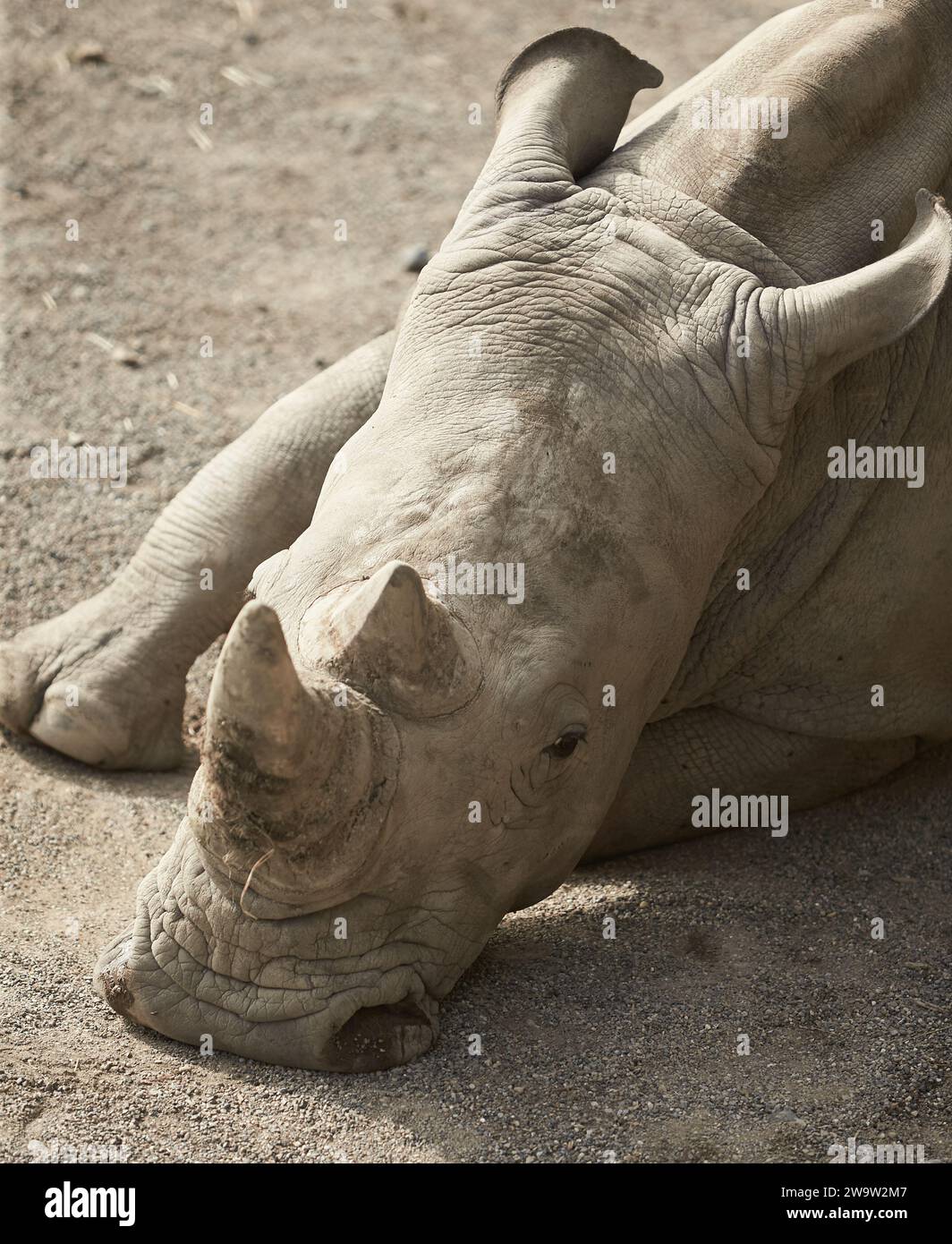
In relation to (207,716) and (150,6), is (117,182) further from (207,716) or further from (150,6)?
(207,716)

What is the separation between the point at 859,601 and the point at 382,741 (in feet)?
7.58

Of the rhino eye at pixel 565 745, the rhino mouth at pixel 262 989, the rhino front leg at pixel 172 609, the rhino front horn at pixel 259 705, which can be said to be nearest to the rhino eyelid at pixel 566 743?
the rhino eye at pixel 565 745

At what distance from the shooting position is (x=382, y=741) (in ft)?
15.0

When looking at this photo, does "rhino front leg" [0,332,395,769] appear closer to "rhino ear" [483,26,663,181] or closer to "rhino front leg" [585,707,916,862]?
"rhino ear" [483,26,663,181]

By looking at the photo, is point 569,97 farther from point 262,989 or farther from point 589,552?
point 262,989

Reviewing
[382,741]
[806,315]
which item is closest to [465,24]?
[806,315]

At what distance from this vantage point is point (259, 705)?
407 centimetres

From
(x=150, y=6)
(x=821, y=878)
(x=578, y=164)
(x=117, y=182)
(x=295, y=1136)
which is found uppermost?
(x=150, y=6)

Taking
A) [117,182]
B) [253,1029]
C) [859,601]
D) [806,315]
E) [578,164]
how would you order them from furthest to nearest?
[117,182] < [859,601] < [578,164] < [806,315] < [253,1029]

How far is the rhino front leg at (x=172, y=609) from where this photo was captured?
6828mm

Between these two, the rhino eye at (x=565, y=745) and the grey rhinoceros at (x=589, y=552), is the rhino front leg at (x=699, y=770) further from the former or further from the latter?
the rhino eye at (x=565, y=745)

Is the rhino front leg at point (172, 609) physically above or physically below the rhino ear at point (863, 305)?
below

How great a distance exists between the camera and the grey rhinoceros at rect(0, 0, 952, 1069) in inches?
183

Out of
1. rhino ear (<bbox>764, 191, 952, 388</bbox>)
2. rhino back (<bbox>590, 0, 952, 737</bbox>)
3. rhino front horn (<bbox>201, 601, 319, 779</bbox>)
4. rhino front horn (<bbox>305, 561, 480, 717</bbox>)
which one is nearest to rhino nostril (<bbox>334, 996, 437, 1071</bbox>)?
rhino front horn (<bbox>305, 561, 480, 717</bbox>)
